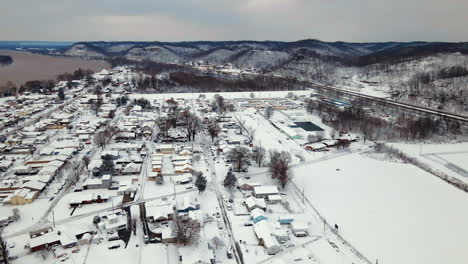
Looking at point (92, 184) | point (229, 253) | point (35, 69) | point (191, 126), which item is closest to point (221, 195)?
point (229, 253)

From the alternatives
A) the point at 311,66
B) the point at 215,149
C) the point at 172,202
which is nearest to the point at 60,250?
the point at 172,202

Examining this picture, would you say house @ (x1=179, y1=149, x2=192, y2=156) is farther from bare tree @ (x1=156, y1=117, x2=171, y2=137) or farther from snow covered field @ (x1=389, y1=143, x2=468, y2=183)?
snow covered field @ (x1=389, y1=143, x2=468, y2=183)

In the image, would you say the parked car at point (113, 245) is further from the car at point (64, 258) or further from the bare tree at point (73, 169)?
the bare tree at point (73, 169)

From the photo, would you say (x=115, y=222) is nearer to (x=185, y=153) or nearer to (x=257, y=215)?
(x=257, y=215)

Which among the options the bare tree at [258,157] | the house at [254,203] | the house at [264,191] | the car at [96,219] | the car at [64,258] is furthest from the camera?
the bare tree at [258,157]

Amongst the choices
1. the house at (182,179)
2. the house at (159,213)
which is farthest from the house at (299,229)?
the house at (182,179)

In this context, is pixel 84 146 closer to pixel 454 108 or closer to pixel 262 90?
pixel 262 90

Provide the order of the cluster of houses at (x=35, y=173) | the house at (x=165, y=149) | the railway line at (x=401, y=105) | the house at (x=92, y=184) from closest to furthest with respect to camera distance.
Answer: the cluster of houses at (x=35, y=173) < the house at (x=92, y=184) < the house at (x=165, y=149) < the railway line at (x=401, y=105)
